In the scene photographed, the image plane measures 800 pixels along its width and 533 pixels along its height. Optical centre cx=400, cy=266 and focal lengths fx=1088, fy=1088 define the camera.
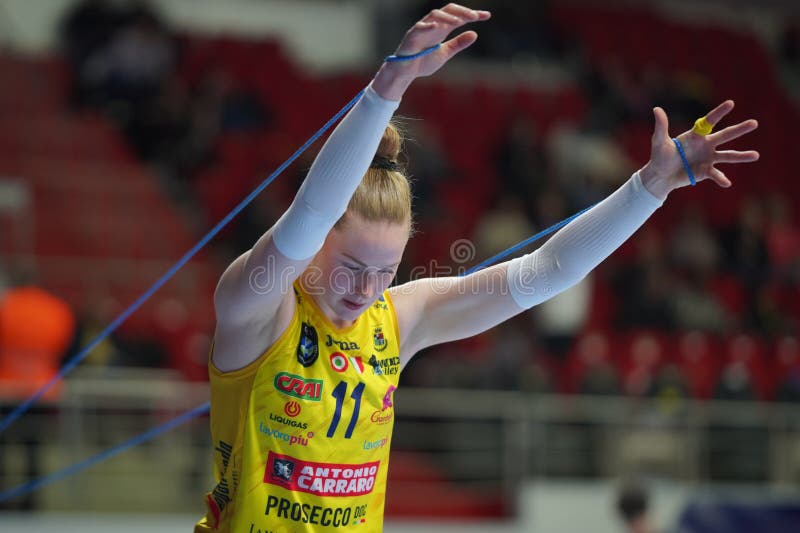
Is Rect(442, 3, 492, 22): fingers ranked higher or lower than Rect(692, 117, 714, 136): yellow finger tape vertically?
lower

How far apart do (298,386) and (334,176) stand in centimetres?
56

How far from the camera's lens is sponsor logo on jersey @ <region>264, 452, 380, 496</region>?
2.47 metres

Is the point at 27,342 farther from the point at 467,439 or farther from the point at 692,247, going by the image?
the point at 692,247

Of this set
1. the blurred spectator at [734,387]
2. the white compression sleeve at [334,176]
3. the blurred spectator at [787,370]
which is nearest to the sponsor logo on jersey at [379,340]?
the white compression sleeve at [334,176]

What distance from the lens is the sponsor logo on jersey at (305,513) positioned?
246 cm

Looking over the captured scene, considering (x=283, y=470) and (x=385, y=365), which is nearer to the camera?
(x=283, y=470)

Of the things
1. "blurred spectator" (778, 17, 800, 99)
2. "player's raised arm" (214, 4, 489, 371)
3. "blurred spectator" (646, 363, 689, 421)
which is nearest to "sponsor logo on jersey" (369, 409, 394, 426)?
"player's raised arm" (214, 4, 489, 371)

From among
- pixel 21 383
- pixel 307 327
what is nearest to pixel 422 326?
pixel 307 327

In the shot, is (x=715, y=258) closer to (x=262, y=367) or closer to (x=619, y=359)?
(x=619, y=359)

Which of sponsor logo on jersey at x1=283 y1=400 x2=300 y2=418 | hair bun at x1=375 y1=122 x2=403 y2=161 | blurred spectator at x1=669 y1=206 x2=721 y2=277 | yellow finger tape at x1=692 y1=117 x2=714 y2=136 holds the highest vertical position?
blurred spectator at x1=669 y1=206 x2=721 y2=277

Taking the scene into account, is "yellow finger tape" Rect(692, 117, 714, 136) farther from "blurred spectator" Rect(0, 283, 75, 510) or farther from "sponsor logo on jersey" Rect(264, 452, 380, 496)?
"blurred spectator" Rect(0, 283, 75, 510)

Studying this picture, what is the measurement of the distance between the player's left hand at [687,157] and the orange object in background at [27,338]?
455cm

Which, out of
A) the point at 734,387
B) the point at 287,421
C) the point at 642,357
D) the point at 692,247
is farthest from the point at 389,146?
the point at 692,247

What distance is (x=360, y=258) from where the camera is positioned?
8.02 ft
